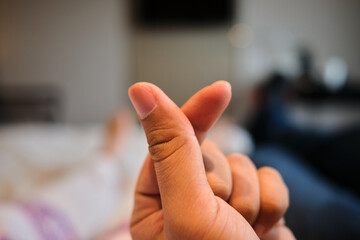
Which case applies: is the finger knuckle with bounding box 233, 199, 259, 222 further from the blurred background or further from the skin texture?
the blurred background

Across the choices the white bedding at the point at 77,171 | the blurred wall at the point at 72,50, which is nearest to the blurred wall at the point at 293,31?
the blurred wall at the point at 72,50

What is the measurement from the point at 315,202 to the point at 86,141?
1.02 meters

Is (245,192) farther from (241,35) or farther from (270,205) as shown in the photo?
(241,35)

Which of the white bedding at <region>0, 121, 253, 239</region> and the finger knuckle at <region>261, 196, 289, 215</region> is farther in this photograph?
the white bedding at <region>0, 121, 253, 239</region>

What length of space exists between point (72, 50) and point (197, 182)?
306 centimetres

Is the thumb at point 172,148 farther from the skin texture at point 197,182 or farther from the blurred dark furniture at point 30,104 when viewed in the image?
the blurred dark furniture at point 30,104

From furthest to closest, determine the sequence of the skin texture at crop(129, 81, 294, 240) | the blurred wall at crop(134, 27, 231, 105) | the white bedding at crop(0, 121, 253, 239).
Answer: the blurred wall at crop(134, 27, 231, 105) < the white bedding at crop(0, 121, 253, 239) < the skin texture at crop(129, 81, 294, 240)

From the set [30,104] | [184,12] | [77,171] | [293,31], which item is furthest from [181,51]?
[77,171]

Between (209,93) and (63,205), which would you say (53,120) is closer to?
(63,205)

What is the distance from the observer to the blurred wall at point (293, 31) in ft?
8.88

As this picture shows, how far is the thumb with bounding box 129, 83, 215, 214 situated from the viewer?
20cm

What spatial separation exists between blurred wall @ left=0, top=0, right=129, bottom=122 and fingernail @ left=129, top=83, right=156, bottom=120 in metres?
2.66

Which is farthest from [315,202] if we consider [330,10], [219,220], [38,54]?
[38,54]

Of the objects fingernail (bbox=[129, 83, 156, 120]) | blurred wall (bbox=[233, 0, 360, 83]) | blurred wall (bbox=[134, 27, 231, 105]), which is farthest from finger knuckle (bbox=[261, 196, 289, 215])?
blurred wall (bbox=[233, 0, 360, 83])
